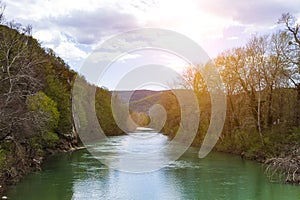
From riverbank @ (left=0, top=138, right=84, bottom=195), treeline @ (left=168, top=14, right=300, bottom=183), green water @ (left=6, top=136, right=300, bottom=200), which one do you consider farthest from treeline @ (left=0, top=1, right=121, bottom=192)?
treeline @ (left=168, top=14, right=300, bottom=183)

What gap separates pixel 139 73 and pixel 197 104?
11895 mm

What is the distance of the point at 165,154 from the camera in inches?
1296

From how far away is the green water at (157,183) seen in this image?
1730cm

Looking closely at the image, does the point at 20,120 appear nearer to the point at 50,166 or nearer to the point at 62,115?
the point at 50,166

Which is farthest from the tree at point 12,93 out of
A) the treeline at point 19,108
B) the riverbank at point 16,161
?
the riverbank at point 16,161

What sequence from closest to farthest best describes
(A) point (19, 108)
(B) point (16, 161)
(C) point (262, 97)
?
(A) point (19, 108) → (B) point (16, 161) → (C) point (262, 97)

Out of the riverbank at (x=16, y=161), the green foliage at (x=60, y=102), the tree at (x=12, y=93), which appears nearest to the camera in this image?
the tree at (x=12, y=93)

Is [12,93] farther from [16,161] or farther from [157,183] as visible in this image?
[157,183]

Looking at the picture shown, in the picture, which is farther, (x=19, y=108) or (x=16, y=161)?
(x=16, y=161)

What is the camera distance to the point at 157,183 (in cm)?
2017

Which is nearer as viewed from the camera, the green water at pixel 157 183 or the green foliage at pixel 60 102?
the green water at pixel 157 183

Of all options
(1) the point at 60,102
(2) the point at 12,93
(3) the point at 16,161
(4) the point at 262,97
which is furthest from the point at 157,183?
(1) the point at 60,102

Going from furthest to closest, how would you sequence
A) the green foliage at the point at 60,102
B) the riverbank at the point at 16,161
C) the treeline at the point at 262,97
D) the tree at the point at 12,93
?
the green foliage at the point at 60,102, the treeline at the point at 262,97, the riverbank at the point at 16,161, the tree at the point at 12,93

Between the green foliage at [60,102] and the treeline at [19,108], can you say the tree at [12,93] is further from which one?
the green foliage at [60,102]
